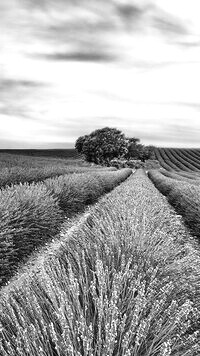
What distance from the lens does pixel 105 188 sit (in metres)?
16.1

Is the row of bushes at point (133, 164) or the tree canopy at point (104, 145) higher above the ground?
the tree canopy at point (104, 145)

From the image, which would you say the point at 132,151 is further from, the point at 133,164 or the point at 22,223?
the point at 22,223

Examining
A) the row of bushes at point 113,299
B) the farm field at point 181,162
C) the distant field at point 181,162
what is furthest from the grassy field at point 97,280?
the distant field at point 181,162

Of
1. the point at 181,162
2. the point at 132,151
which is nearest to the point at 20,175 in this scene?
the point at 181,162

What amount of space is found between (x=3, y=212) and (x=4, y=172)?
23.6 feet

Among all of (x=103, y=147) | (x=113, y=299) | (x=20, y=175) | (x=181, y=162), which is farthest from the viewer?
(x=181, y=162)

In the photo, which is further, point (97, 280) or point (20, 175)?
point (20, 175)

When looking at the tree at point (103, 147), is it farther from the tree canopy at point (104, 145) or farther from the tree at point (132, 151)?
the tree at point (132, 151)

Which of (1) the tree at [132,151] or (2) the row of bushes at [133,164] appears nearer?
(2) the row of bushes at [133,164]

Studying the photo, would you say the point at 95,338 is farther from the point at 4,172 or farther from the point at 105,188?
the point at 105,188

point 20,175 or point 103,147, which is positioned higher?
point 103,147

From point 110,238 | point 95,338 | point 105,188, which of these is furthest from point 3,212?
point 105,188

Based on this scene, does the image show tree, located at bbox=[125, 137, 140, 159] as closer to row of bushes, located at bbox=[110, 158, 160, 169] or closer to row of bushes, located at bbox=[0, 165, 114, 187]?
row of bushes, located at bbox=[110, 158, 160, 169]

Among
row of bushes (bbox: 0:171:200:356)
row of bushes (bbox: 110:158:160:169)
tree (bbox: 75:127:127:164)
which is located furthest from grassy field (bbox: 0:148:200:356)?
row of bushes (bbox: 110:158:160:169)
